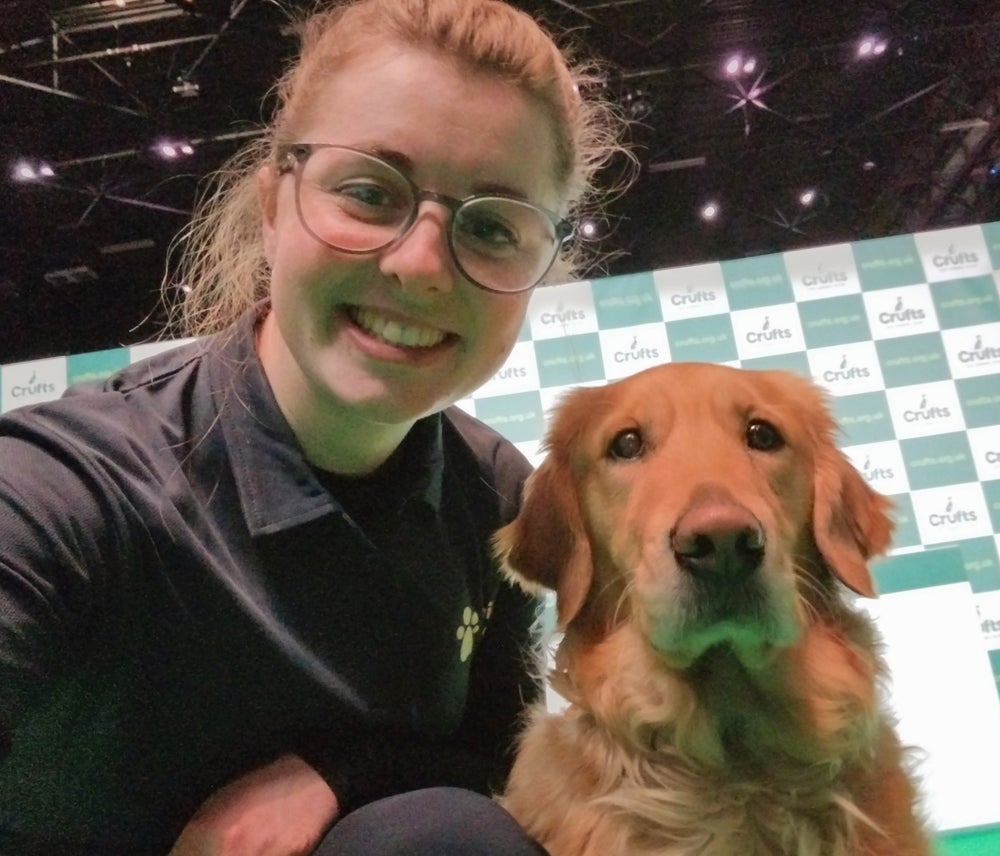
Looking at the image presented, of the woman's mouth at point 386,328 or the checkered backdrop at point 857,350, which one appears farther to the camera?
the checkered backdrop at point 857,350

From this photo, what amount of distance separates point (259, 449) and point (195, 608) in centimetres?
22

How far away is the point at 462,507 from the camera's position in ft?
4.48

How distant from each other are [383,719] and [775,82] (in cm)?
469

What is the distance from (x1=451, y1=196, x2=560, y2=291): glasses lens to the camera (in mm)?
1054

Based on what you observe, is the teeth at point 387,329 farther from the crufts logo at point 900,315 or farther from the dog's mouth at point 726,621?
the crufts logo at point 900,315

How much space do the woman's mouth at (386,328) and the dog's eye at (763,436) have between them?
0.53 m

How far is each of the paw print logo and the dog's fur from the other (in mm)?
97

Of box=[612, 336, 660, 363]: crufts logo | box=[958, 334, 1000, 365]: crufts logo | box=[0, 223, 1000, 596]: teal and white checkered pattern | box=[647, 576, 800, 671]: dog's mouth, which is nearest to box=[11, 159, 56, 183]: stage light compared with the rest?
box=[0, 223, 1000, 596]: teal and white checkered pattern

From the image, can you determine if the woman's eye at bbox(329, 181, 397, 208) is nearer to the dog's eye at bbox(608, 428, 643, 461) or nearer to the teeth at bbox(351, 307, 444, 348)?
the teeth at bbox(351, 307, 444, 348)

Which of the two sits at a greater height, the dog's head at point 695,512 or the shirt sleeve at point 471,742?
the dog's head at point 695,512

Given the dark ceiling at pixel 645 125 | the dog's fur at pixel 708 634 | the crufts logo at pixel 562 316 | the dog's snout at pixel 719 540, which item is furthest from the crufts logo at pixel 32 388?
the dog's snout at pixel 719 540

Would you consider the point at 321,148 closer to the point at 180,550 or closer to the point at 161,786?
the point at 180,550

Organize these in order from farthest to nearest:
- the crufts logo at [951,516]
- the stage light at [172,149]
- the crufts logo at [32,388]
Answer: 1. the stage light at [172,149]
2. the crufts logo at [32,388]
3. the crufts logo at [951,516]

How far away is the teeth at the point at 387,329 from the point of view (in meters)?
1.05
